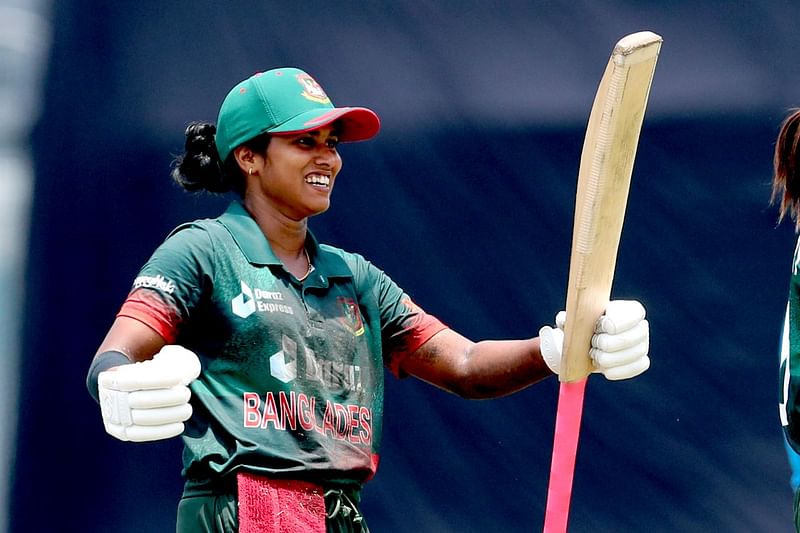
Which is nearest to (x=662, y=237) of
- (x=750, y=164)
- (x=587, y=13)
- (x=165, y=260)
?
(x=750, y=164)

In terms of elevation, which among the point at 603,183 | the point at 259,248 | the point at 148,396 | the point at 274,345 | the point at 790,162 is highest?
the point at 790,162

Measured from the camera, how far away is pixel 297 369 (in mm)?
2271

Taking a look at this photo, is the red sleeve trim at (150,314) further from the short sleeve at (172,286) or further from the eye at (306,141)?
the eye at (306,141)

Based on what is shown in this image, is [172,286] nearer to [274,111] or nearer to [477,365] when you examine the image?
[274,111]

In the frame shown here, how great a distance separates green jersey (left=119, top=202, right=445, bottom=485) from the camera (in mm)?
2195

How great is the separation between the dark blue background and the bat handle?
0.96m

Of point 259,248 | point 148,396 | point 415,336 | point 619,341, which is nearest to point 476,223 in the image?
point 415,336

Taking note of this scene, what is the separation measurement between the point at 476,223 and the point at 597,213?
117cm

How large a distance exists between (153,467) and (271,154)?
113 cm

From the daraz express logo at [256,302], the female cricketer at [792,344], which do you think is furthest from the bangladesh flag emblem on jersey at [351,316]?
the female cricketer at [792,344]

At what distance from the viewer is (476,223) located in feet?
10.7

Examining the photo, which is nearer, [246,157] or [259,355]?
[259,355]

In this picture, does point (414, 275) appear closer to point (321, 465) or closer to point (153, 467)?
point (153, 467)

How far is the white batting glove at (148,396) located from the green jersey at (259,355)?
0.64 feet
